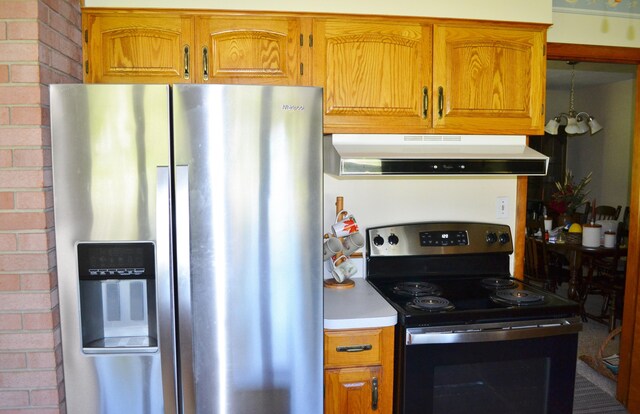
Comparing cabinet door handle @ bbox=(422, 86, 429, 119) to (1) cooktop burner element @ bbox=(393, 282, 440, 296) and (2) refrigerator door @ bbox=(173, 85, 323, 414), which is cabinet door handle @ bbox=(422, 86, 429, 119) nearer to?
(2) refrigerator door @ bbox=(173, 85, 323, 414)

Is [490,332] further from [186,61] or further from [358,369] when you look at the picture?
[186,61]

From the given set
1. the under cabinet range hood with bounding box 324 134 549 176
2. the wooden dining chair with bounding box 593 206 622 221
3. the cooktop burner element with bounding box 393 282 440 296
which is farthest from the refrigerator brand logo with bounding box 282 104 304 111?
the wooden dining chair with bounding box 593 206 622 221

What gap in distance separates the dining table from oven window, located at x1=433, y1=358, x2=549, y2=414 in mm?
2579

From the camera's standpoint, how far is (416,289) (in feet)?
7.20

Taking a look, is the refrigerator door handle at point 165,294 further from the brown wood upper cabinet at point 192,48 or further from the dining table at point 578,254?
the dining table at point 578,254

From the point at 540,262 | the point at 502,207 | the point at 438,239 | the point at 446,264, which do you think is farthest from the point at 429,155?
the point at 540,262

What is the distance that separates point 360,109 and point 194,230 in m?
0.92

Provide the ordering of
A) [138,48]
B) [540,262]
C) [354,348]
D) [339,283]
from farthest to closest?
1. [540,262]
2. [339,283]
3. [138,48]
4. [354,348]

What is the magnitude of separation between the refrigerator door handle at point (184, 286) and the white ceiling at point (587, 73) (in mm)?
4448

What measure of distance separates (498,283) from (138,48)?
6.39 ft

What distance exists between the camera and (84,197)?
5.32 feet

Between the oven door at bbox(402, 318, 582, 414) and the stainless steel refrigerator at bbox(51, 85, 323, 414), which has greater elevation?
the stainless steel refrigerator at bbox(51, 85, 323, 414)

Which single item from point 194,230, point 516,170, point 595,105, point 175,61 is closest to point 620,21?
point 516,170

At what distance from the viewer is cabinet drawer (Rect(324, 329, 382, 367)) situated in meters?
1.88
